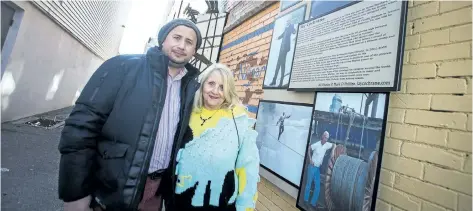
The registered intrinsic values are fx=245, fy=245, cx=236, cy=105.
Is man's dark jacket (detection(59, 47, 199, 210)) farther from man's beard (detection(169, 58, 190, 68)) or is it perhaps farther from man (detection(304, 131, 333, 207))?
man (detection(304, 131, 333, 207))

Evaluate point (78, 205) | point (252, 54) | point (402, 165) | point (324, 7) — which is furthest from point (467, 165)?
point (252, 54)

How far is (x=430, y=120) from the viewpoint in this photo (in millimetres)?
1424

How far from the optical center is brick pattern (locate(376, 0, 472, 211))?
4.19ft

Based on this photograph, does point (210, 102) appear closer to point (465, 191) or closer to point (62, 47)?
point (465, 191)

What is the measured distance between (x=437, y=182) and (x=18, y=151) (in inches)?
223

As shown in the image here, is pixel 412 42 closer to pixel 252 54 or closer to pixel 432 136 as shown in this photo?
pixel 432 136

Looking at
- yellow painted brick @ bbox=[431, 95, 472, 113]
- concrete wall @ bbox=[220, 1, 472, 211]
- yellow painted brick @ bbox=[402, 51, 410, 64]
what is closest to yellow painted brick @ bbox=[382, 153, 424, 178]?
concrete wall @ bbox=[220, 1, 472, 211]

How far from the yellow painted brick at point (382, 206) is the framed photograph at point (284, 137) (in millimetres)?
693

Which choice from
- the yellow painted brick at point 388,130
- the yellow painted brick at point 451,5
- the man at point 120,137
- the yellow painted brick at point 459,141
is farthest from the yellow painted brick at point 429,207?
the man at point 120,137

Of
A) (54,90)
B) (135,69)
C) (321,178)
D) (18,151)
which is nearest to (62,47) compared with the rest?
(54,90)

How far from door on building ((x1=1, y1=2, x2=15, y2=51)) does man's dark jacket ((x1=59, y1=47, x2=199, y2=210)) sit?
207 inches

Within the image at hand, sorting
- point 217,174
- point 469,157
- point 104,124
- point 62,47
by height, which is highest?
point 62,47

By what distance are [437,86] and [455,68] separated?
124mm

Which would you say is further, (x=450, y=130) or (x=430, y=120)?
(x=430, y=120)
